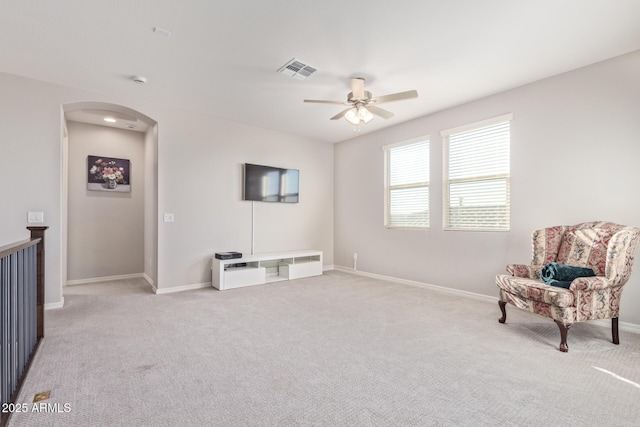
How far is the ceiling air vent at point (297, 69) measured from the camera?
3.15m

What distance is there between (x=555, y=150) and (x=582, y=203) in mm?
662

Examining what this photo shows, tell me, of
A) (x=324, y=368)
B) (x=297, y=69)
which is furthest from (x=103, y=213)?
(x=324, y=368)

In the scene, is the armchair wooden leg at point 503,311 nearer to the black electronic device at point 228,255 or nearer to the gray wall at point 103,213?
the black electronic device at point 228,255

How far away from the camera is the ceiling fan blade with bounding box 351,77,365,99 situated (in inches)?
135

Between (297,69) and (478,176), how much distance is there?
281 centimetres

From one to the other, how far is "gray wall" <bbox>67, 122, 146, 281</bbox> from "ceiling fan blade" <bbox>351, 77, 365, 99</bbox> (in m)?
4.37

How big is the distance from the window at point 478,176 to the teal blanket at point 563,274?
3.58 feet

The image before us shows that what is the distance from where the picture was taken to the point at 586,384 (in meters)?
2.01

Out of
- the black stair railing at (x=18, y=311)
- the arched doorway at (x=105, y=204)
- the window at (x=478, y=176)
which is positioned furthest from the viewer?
the arched doorway at (x=105, y=204)

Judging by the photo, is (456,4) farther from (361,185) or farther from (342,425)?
(361,185)

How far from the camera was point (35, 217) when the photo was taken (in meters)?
3.57

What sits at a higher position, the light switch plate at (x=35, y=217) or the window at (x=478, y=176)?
the window at (x=478, y=176)

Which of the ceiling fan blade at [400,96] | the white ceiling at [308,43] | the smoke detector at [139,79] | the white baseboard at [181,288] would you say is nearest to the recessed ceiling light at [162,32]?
the white ceiling at [308,43]

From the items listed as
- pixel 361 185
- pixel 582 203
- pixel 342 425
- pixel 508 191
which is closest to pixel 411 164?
pixel 361 185
